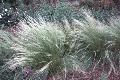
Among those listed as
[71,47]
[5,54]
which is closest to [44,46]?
[71,47]

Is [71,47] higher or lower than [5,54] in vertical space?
higher

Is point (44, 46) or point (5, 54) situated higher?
point (44, 46)

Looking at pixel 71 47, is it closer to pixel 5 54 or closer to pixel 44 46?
pixel 44 46

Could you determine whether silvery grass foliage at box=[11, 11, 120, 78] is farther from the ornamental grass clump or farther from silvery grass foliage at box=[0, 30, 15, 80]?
silvery grass foliage at box=[0, 30, 15, 80]

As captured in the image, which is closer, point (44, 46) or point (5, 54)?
point (44, 46)

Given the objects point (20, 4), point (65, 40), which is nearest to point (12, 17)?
point (20, 4)

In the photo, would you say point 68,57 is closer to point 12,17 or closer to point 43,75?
point 43,75

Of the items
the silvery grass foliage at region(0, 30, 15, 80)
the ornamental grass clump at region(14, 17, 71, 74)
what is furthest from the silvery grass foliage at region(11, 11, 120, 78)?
the silvery grass foliage at region(0, 30, 15, 80)

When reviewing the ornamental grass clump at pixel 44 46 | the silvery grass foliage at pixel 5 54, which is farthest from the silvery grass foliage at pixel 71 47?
the silvery grass foliage at pixel 5 54

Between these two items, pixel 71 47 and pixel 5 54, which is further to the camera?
pixel 5 54
